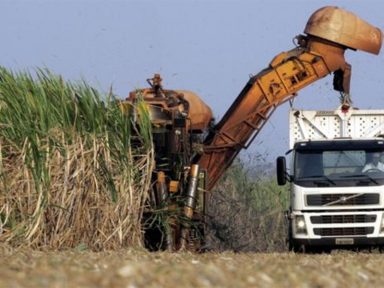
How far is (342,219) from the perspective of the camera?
67.3ft

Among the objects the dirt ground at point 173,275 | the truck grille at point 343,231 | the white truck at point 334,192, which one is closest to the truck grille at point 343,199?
the white truck at point 334,192

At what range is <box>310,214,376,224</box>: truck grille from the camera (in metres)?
20.4

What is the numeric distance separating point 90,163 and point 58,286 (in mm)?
10747

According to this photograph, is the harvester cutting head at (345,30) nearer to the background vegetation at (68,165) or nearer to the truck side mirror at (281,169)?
the truck side mirror at (281,169)

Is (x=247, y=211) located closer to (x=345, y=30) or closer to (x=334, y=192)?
(x=345, y=30)

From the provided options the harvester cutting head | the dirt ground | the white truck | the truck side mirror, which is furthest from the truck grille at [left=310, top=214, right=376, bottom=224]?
the dirt ground

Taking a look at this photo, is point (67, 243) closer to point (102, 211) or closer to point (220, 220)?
point (102, 211)

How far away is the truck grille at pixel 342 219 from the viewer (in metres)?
20.4

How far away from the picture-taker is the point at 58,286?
911cm

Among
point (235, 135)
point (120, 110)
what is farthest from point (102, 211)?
point (235, 135)

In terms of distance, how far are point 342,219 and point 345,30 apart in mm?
4636

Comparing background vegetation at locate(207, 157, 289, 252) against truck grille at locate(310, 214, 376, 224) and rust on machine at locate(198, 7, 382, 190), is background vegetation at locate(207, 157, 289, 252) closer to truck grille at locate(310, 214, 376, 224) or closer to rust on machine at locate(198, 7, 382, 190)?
rust on machine at locate(198, 7, 382, 190)

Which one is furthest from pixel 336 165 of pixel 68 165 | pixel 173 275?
pixel 173 275

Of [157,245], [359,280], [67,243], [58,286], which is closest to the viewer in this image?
[58,286]
